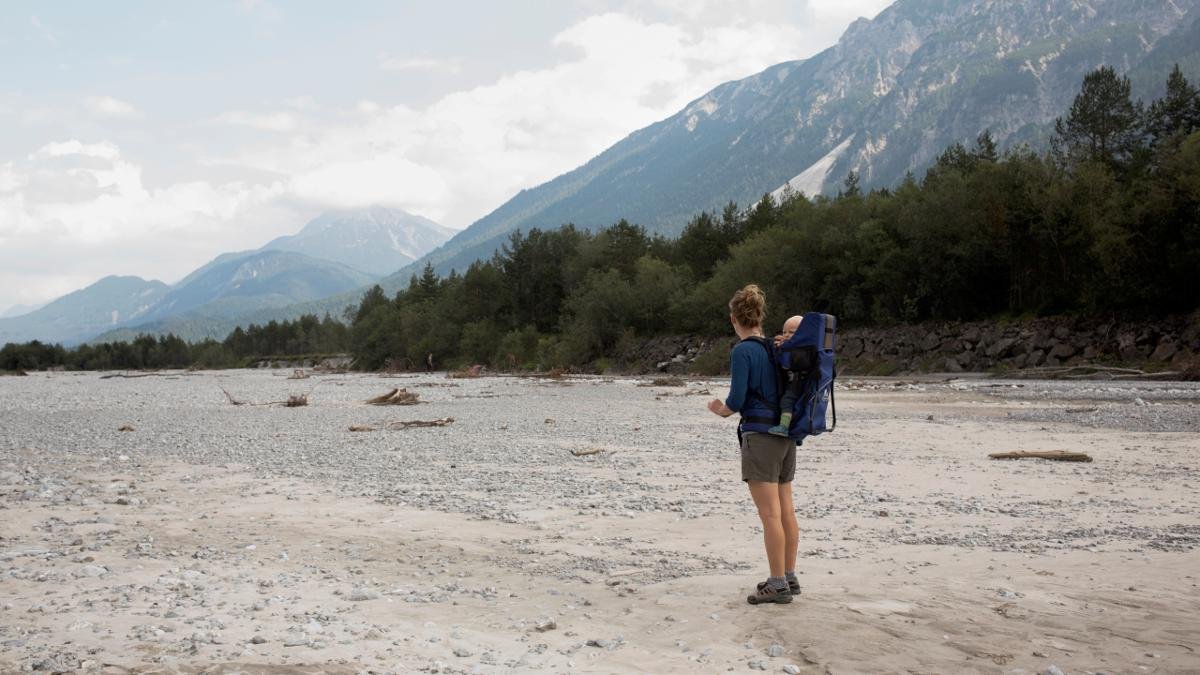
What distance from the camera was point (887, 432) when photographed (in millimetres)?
21031

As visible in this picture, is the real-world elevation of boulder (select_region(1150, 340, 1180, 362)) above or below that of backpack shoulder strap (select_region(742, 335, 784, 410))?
below

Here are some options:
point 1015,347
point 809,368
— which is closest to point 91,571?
point 809,368

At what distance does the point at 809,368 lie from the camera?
6.62 meters

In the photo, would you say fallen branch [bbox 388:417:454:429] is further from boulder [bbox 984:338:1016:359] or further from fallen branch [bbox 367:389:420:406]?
boulder [bbox 984:338:1016:359]

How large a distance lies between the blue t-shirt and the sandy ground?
68.0 inches

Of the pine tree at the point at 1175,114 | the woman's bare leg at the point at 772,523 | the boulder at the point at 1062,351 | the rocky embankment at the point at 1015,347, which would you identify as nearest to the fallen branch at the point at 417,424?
Result: the woman's bare leg at the point at 772,523

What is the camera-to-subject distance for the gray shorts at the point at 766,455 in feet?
22.2

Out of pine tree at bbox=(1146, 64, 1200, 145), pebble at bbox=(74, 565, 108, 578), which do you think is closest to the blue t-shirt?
pebble at bbox=(74, 565, 108, 578)

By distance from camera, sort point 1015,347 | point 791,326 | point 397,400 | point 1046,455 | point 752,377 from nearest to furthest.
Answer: point 752,377
point 791,326
point 1046,455
point 397,400
point 1015,347

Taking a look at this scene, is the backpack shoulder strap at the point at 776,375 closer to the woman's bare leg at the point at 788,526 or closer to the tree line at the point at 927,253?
the woman's bare leg at the point at 788,526

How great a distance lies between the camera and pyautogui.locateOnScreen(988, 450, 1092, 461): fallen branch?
14.9 meters

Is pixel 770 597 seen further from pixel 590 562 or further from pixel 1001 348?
pixel 1001 348

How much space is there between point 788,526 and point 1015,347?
48.8m

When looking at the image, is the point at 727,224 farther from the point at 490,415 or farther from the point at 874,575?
the point at 874,575
